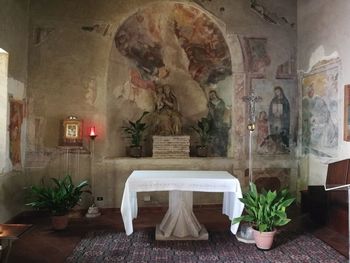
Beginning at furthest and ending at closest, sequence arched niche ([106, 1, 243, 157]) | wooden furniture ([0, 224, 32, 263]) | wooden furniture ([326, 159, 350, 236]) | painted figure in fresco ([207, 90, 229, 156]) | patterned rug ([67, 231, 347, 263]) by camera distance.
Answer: painted figure in fresco ([207, 90, 229, 156])
arched niche ([106, 1, 243, 157])
wooden furniture ([326, 159, 350, 236])
patterned rug ([67, 231, 347, 263])
wooden furniture ([0, 224, 32, 263])

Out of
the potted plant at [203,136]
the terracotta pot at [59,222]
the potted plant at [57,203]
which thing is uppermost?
the potted plant at [203,136]

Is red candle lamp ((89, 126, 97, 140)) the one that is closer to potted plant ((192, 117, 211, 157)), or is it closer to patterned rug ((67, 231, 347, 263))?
patterned rug ((67, 231, 347, 263))

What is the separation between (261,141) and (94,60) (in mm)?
4208

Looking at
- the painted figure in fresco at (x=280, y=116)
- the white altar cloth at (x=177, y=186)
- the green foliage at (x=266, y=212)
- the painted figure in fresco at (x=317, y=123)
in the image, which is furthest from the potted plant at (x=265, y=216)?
the painted figure in fresco at (x=280, y=116)

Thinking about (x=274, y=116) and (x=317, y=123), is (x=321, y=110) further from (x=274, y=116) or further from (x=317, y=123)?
(x=274, y=116)

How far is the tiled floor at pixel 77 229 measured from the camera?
13.9 feet

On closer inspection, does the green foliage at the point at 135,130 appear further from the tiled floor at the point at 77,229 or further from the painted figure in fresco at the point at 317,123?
the painted figure in fresco at the point at 317,123

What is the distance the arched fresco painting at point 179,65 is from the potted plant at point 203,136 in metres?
0.22

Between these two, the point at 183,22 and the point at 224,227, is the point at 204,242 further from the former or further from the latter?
the point at 183,22

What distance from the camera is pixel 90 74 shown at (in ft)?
21.5

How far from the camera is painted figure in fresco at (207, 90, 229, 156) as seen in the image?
731 centimetres

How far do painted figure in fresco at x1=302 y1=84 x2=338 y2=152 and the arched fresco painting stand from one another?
5.60 feet

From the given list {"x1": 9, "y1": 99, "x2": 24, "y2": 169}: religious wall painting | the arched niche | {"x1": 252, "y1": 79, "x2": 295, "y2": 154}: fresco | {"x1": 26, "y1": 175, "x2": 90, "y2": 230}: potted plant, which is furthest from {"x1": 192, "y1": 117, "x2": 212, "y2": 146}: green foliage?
{"x1": 9, "y1": 99, "x2": 24, "y2": 169}: religious wall painting

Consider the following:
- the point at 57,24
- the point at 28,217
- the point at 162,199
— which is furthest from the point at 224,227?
the point at 57,24
